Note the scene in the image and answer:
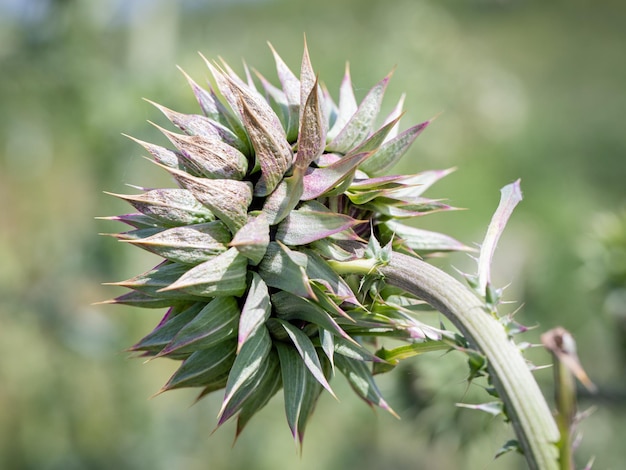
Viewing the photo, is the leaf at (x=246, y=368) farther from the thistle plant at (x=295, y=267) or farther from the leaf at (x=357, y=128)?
the leaf at (x=357, y=128)

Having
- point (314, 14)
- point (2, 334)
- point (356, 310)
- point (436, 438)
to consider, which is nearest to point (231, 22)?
point (314, 14)

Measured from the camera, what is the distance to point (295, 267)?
1.34 m

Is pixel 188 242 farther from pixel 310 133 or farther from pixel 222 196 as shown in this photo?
pixel 310 133

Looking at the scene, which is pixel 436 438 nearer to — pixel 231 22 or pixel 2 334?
pixel 2 334

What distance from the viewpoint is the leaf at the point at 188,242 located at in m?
1.33

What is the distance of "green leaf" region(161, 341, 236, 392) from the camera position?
4.83 feet

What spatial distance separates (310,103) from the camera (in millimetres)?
1362

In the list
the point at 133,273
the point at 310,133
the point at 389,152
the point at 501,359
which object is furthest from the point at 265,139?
the point at 133,273

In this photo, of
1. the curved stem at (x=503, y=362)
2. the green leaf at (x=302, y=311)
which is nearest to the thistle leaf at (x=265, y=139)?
the green leaf at (x=302, y=311)

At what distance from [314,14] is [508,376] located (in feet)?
64.3

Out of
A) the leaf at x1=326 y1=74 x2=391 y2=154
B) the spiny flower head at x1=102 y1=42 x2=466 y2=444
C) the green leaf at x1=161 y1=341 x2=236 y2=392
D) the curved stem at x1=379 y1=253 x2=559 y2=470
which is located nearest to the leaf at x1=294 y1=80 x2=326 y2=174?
the spiny flower head at x1=102 y1=42 x2=466 y2=444

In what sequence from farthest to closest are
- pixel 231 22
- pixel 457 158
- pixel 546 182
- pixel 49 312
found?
pixel 231 22 < pixel 546 182 < pixel 457 158 < pixel 49 312

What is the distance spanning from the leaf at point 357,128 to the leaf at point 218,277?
379 mm

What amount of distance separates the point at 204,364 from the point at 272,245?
336 mm
